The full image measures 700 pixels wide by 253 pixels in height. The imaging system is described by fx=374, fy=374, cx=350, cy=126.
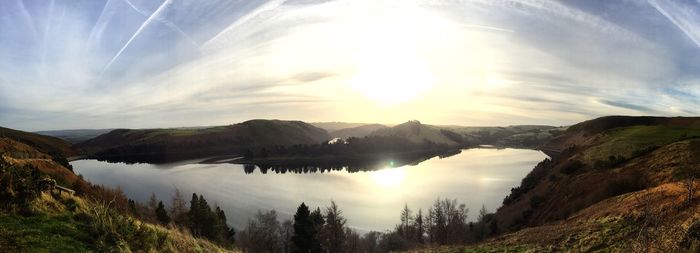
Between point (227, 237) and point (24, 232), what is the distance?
49300 mm

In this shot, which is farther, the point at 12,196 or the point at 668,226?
the point at 668,226

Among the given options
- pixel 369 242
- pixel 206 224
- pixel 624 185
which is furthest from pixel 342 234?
pixel 624 185

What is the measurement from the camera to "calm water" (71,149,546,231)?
9156cm

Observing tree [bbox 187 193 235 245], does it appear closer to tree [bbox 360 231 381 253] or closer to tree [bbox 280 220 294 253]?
tree [bbox 280 220 294 253]

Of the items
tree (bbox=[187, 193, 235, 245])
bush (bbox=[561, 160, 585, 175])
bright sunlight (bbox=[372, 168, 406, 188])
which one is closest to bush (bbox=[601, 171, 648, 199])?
bush (bbox=[561, 160, 585, 175])

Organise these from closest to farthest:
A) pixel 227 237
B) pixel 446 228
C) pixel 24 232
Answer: pixel 24 232 < pixel 227 237 < pixel 446 228

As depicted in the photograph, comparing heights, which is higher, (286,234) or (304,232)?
(304,232)

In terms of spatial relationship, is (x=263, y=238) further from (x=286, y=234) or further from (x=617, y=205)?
(x=617, y=205)

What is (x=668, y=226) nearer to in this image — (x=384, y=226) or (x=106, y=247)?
(x=106, y=247)

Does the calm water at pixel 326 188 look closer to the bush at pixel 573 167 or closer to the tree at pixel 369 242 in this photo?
the tree at pixel 369 242

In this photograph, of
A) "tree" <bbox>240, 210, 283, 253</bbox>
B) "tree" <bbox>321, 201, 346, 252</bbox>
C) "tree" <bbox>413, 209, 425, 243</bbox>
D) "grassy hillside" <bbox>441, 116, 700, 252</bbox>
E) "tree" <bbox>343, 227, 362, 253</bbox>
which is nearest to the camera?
"grassy hillside" <bbox>441, 116, 700, 252</bbox>

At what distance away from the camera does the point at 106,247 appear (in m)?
9.75

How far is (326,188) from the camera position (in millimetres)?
126875

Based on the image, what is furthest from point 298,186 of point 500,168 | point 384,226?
point 500,168
